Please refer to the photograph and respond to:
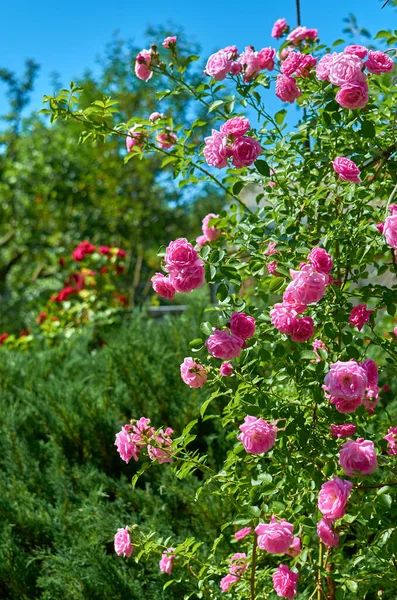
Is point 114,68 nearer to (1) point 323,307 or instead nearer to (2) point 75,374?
(2) point 75,374

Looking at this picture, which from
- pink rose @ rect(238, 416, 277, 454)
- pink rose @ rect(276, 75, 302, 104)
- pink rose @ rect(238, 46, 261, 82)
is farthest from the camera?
pink rose @ rect(238, 46, 261, 82)

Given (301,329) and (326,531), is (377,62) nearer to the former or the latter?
(301,329)

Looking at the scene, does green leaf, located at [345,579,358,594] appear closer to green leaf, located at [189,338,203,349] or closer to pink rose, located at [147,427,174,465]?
pink rose, located at [147,427,174,465]

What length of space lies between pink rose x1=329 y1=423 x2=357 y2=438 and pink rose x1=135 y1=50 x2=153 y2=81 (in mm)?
1108

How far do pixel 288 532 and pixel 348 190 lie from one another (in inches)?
33.3

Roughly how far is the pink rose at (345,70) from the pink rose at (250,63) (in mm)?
403

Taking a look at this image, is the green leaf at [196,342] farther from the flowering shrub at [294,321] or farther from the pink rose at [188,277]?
the pink rose at [188,277]

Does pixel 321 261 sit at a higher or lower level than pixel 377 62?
lower

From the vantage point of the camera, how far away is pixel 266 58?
6.65ft

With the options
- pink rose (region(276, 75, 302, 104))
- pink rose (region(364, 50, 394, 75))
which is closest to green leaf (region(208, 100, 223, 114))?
pink rose (region(276, 75, 302, 104))

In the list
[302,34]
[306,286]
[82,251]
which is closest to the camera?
[306,286]

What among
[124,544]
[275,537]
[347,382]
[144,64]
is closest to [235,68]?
[144,64]

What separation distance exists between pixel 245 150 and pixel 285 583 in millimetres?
1050

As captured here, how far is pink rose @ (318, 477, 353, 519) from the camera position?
1.51 m
